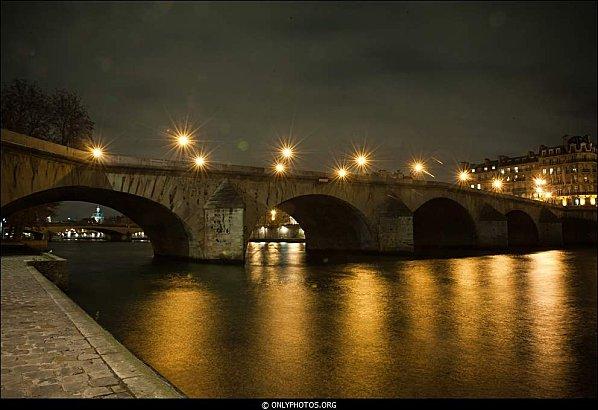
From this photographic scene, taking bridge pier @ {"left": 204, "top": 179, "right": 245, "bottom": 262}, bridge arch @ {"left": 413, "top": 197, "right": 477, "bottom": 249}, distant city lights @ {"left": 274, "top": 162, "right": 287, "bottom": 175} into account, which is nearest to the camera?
bridge pier @ {"left": 204, "top": 179, "right": 245, "bottom": 262}

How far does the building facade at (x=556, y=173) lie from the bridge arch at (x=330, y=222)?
50094 mm

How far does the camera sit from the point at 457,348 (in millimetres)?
9352

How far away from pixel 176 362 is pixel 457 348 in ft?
19.5

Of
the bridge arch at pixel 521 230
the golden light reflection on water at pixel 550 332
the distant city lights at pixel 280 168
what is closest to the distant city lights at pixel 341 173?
the distant city lights at pixel 280 168

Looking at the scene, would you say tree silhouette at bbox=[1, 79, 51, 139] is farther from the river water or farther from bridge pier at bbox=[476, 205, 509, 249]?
bridge pier at bbox=[476, 205, 509, 249]

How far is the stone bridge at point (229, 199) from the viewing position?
80.1 ft

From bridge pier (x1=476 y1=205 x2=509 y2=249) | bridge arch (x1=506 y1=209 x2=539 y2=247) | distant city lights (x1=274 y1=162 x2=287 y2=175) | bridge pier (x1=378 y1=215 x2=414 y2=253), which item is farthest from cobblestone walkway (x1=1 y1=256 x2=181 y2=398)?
bridge arch (x1=506 y1=209 x2=539 y2=247)

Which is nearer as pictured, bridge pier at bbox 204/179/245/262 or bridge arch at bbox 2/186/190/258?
bridge arch at bbox 2/186/190/258

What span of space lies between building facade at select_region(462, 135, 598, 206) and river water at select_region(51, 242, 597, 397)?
7638 cm

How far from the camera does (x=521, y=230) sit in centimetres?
7088

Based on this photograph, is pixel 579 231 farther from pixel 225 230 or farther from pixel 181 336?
pixel 181 336

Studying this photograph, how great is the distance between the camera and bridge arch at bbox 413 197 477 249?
54.8 meters
